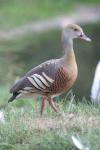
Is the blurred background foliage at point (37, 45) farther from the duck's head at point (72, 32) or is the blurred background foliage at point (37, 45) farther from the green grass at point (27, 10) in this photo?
the duck's head at point (72, 32)

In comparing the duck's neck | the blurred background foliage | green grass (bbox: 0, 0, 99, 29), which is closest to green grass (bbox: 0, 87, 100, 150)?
the duck's neck

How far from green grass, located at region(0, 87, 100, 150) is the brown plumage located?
0.78 ft

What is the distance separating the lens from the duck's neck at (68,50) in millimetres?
8344

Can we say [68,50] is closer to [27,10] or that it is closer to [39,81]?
[39,81]

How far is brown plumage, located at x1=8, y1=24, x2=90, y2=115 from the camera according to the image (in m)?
8.25

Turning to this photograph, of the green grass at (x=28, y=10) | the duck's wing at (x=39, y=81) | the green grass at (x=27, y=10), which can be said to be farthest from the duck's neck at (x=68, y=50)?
the green grass at (x=27, y=10)

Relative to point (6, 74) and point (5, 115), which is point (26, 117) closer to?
point (5, 115)

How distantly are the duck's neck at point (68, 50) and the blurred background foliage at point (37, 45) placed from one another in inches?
200

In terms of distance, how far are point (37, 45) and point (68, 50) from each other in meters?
16.1

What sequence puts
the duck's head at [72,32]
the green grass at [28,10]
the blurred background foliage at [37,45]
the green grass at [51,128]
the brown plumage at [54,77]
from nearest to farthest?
the green grass at [51,128], the brown plumage at [54,77], the duck's head at [72,32], the blurred background foliage at [37,45], the green grass at [28,10]

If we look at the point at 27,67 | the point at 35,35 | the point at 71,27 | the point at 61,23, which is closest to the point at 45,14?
the point at 61,23

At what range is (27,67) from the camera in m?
18.5

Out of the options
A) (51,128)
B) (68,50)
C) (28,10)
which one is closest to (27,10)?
(28,10)

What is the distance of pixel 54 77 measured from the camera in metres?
8.28
